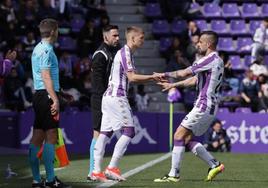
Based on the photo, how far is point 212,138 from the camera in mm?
A: 18859

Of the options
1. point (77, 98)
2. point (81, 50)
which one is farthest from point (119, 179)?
point (81, 50)

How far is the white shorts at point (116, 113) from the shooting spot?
1080cm

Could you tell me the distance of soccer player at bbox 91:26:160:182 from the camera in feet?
35.4

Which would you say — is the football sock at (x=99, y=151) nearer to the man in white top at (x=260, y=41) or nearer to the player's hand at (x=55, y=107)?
the player's hand at (x=55, y=107)

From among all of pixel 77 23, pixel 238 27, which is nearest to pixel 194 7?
pixel 238 27

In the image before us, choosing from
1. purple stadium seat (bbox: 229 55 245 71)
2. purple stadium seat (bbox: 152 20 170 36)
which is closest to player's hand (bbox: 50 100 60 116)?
purple stadium seat (bbox: 229 55 245 71)

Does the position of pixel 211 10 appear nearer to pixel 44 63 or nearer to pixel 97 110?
pixel 97 110

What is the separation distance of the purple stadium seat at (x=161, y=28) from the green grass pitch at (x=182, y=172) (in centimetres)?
785

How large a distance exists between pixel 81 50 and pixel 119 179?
1262 cm

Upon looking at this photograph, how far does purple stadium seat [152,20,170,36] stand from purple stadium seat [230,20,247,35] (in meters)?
1.92

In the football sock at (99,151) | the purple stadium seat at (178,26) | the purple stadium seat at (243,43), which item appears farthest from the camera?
the purple stadium seat at (178,26)

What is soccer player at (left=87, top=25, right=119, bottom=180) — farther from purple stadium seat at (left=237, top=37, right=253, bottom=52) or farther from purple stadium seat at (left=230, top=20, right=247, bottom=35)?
purple stadium seat at (left=230, top=20, right=247, bottom=35)

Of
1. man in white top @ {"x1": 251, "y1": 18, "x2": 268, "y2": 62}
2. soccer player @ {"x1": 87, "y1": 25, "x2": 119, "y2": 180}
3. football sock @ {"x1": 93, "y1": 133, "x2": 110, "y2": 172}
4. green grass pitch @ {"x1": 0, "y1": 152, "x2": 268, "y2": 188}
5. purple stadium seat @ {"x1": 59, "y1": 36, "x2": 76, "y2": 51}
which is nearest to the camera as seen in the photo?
green grass pitch @ {"x1": 0, "y1": 152, "x2": 268, "y2": 188}

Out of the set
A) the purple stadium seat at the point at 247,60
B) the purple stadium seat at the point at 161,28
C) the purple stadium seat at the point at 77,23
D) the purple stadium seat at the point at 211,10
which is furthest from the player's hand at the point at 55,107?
the purple stadium seat at the point at 211,10
